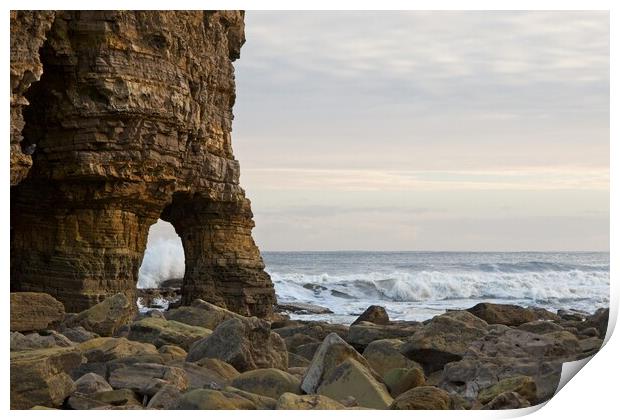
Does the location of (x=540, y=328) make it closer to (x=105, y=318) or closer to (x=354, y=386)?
(x=354, y=386)

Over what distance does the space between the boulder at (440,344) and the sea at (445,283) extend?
1117 centimetres

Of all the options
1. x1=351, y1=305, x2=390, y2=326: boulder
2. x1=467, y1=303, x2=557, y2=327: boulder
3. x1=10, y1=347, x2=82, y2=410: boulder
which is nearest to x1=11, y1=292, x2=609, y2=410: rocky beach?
x1=10, y1=347, x2=82, y2=410: boulder

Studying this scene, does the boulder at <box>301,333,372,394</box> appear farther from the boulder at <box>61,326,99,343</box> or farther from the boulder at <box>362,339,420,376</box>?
the boulder at <box>61,326,99,343</box>

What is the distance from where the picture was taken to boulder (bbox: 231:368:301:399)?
7426 mm

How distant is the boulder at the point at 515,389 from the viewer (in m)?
7.42

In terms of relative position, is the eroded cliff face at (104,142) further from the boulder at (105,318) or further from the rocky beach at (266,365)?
the rocky beach at (266,365)

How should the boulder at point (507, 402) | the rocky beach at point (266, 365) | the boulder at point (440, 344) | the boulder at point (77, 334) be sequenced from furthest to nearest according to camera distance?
the boulder at point (77, 334) < the boulder at point (440, 344) < the boulder at point (507, 402) < the rocky beach at point (266, 365)

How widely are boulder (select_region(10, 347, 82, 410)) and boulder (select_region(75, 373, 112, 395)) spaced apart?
0.53 ft

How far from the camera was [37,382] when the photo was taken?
6.80 meters

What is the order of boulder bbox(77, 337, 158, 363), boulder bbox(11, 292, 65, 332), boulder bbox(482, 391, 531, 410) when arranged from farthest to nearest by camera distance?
1. boulder bbox(11, 292, 65, 332)
2. boulder bbox(77, 337, 158, 363)
3. boulder bbox(482, 391, 531, 410)

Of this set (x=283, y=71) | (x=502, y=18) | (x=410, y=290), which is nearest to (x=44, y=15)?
(x=283, y=71)

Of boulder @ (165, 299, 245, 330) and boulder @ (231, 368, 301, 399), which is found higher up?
boulder @ (165, 299, 245, 330)

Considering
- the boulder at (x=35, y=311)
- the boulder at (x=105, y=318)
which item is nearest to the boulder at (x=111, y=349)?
the boulder at (x=35, y=311)
